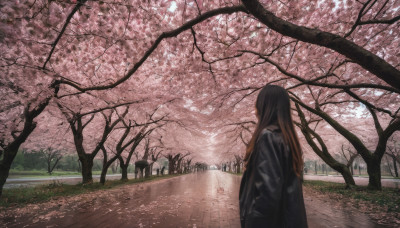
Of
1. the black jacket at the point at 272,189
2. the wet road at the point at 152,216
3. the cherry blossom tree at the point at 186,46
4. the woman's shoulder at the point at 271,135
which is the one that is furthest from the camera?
the wet road at the point at 152,216

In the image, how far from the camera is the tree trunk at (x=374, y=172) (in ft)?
28.9

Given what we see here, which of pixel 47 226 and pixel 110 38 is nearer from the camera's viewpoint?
pixel 47 226

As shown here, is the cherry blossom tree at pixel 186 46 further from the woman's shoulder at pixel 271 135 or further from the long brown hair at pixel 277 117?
the woman's shoulder at pixel 271 135

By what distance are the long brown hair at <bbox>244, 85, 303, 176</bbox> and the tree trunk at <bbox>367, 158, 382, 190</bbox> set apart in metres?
10.3

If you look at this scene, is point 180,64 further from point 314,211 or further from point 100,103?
point 314,211

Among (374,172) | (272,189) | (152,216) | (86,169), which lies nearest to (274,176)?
(272,189)

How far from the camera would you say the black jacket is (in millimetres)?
1214

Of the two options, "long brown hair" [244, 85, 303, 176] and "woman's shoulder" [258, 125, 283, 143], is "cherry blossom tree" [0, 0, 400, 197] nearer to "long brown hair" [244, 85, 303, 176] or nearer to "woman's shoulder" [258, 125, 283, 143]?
"long brown hair" [244, 85, 303, 176]

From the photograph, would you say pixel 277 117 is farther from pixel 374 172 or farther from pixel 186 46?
pixel 374 172

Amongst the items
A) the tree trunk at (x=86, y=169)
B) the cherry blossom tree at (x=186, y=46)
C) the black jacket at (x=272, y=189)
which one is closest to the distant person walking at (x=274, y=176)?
the black jacket at (x=272, y=189)

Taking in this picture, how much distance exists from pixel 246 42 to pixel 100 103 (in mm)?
7754

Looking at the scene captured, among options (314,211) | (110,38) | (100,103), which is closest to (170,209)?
(314,211)

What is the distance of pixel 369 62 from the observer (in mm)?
3045

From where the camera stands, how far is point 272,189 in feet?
4.00
